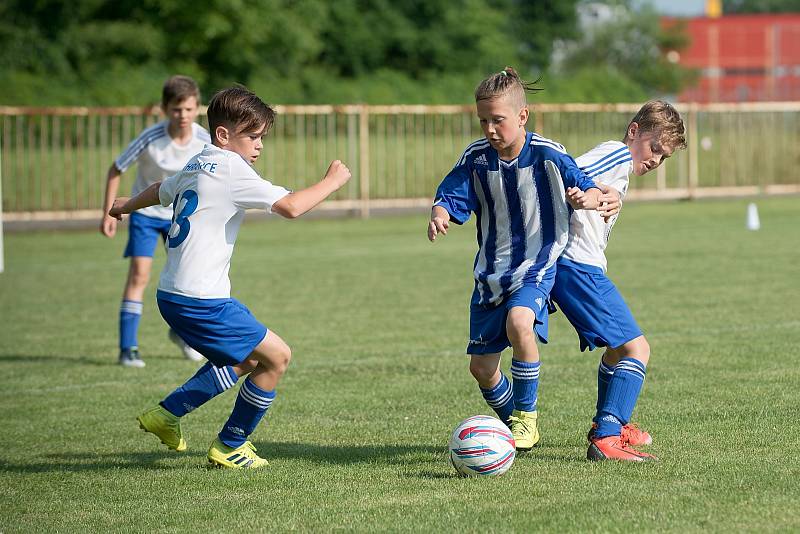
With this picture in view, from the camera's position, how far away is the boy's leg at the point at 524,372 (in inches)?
218

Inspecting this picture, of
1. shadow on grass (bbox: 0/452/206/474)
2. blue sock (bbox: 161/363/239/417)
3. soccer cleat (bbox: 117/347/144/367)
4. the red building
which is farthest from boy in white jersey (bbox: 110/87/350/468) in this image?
the red building

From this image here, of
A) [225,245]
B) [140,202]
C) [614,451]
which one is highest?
[140,202]

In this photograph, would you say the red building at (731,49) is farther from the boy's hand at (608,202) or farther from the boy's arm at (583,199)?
the boy's arm at (583,199)

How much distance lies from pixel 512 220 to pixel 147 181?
453 centimetres

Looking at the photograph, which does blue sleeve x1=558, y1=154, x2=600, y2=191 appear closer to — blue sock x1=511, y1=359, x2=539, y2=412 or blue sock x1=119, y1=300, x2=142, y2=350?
blue sock x1=511, y1=359, x2=539, y2=412

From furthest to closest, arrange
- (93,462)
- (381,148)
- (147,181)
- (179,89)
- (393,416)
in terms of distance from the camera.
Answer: (381,148) < (147,181) < (179,89) < (393,416) < (93,462)

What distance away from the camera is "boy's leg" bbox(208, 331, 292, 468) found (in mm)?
5699

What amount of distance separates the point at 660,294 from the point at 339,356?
3988mm

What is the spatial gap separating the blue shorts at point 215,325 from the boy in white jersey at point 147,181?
11.9 feet

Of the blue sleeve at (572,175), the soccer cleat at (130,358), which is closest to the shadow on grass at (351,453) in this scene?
the blue sleeve at (572,175)

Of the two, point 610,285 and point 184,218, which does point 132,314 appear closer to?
point 184,218

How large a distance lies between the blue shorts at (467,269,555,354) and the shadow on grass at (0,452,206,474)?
146cm

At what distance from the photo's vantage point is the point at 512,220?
5.68 m

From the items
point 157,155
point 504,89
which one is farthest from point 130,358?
point 504,89
